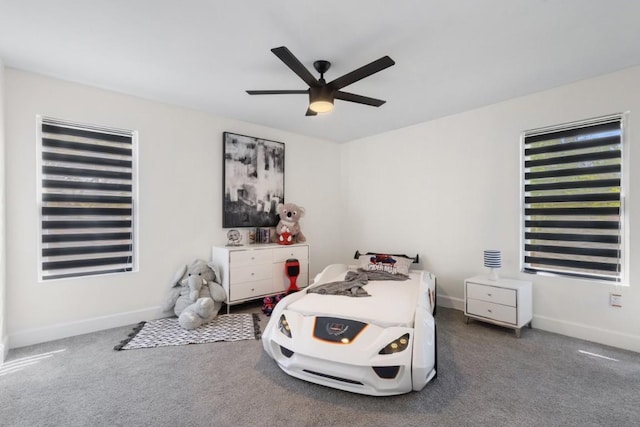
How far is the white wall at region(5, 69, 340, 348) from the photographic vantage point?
106 inches

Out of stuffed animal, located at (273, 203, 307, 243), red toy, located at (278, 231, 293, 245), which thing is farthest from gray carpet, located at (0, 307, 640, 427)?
stuffed animal, located at (273, 203, 307, 243)

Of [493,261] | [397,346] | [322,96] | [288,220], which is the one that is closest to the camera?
[397,346]

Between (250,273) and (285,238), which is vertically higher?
(285,238)

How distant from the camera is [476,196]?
144 inches

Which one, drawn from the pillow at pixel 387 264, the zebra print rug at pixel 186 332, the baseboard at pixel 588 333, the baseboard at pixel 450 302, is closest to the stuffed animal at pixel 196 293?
the zebra print rug at pixel 186 332

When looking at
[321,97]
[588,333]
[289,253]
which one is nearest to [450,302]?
[588,333]

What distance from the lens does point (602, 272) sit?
2830 mm

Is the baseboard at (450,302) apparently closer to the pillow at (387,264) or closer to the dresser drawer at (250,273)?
the pillow at (387,264)

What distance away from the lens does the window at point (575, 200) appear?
278cm

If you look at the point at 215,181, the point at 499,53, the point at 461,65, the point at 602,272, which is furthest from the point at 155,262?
the point at 602,272

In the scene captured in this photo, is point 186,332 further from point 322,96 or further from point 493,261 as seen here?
point 493,261

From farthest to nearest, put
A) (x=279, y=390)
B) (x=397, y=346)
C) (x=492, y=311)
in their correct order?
(x=492, y=311), (x=279, y=390), (x=397, y=346)

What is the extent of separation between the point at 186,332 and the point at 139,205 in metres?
1.49

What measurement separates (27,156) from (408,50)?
352 centimetres
